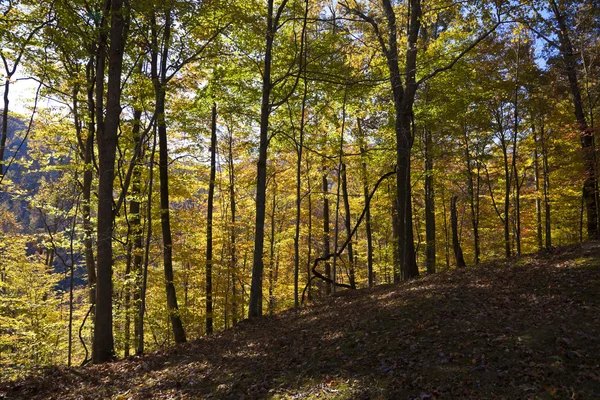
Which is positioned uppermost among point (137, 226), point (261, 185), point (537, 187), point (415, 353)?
point (261, 185)

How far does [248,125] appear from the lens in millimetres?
14594

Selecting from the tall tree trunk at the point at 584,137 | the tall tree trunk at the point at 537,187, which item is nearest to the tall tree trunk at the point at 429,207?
the tall tree trunk at the point at 537,187

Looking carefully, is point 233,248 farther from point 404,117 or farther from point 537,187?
point 537,187

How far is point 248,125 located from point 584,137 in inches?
521

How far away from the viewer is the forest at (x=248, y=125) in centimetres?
879

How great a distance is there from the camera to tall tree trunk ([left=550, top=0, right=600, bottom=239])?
42.4 ft

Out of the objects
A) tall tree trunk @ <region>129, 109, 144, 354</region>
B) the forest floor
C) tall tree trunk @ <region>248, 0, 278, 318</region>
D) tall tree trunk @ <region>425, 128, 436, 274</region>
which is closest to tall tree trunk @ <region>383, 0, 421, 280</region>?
the forest floor

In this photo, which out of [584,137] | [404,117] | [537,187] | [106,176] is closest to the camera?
[106,176]

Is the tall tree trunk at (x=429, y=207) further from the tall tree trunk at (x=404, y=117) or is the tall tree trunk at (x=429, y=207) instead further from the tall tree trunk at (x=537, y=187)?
the tall tree trunk at (x=537, y=187)

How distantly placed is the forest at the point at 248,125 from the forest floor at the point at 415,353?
2.03m

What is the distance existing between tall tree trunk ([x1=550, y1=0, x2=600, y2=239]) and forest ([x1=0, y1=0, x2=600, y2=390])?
10cm

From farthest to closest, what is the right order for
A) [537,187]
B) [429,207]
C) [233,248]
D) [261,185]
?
[537,187], [233,248], [429,207], [261,185]

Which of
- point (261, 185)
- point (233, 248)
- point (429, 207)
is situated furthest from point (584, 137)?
point (233, 248)

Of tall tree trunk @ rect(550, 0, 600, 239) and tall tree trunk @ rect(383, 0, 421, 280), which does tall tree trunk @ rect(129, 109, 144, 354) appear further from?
tall tree trunk @ rect(550, 0, 600, 239)
